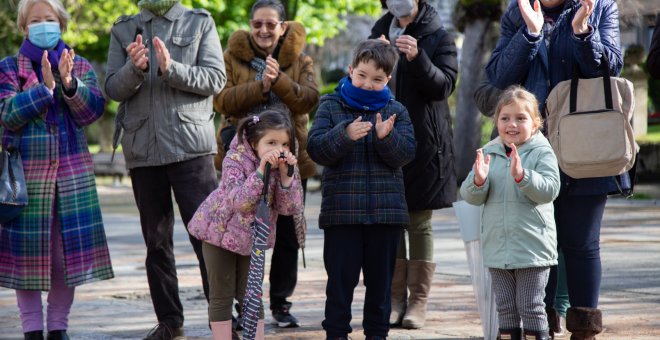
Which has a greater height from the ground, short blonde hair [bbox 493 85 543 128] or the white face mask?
the white face mask

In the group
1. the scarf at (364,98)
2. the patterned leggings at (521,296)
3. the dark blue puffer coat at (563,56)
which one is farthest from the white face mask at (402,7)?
the patterned leggings at (521,296)

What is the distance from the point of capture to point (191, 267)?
31.8 ft

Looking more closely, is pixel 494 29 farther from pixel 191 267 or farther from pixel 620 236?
pixel 191 267

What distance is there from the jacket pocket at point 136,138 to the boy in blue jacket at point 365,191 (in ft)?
3.35

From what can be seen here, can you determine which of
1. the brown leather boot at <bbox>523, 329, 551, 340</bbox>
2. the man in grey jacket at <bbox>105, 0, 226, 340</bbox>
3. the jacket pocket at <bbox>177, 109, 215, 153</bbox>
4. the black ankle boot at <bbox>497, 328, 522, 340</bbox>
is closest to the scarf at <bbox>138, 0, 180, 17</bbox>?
the man in grey jacket at <bbox>105, 0, 226, 340</bbox>

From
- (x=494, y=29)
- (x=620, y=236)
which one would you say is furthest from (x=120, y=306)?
(x=494, y=29)

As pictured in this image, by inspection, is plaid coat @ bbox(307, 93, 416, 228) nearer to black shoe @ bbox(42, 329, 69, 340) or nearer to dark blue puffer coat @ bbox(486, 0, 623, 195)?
dark blue puffer coat @ bbox(486, 0, 623, 195)

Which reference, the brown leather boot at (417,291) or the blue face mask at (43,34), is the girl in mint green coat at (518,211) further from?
the blue face mask at (43,34)

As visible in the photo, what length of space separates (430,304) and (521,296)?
2.08 metres

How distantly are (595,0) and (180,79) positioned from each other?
2207 millimetres

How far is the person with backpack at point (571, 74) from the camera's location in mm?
5430

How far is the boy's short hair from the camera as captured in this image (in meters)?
5.52

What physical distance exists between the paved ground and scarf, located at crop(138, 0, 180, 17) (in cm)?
186

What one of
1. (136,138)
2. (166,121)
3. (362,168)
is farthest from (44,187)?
→ (362,168)
